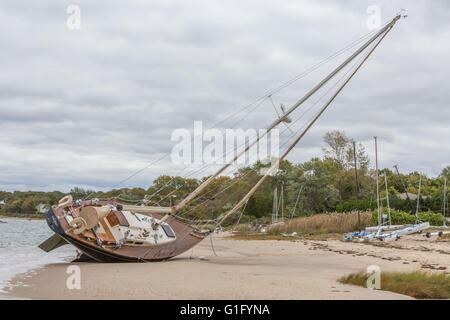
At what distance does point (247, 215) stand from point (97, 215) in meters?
45.5

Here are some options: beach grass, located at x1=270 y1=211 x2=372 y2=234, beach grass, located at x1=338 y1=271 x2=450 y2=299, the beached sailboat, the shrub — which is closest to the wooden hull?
the beached sailboat

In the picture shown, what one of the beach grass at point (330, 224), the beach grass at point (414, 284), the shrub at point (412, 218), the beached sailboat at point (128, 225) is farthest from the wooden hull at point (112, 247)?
the shrub at point (412, 218)

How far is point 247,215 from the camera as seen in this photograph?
2381 inches

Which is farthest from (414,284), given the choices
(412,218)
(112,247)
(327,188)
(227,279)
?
(327,188)

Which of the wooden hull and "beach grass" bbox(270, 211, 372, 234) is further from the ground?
the wooden hull

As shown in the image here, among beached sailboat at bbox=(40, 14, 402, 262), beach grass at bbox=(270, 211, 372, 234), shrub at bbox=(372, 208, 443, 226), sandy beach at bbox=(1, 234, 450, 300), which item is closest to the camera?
sandy beach at bbox=(1, 234, 450, 300)

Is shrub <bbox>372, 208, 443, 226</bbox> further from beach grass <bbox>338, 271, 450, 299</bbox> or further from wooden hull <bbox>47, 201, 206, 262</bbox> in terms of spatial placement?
beach grass <bbox>338, 271, 450, 299</bbox>

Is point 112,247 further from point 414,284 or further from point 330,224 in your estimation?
point 330,224

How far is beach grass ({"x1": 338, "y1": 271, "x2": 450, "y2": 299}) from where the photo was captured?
1027 centimetres

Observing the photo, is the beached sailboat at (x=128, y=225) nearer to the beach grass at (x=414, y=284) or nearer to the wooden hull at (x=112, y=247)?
the wooden hull at (x=112, y=247)

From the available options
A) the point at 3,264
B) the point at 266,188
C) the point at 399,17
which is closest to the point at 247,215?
the point at 266,188

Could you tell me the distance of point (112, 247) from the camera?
16453mm

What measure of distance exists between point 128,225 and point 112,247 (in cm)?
118

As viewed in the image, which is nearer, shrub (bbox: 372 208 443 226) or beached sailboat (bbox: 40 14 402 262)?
beached sailboat (bbox: 40 14 402 262)
